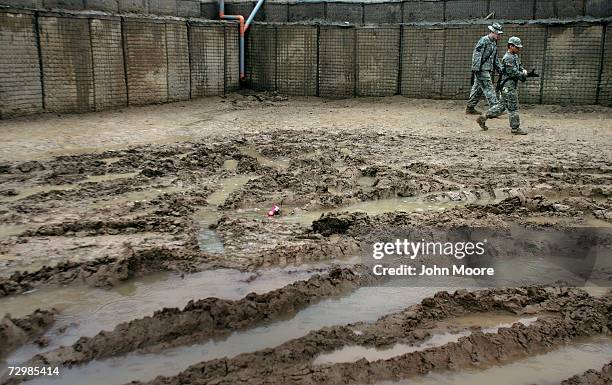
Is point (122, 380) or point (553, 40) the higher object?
point (553, 40)

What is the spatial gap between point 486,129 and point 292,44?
6065 mm

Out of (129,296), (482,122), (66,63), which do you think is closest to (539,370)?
(129,296)

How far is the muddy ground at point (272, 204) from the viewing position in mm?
3260

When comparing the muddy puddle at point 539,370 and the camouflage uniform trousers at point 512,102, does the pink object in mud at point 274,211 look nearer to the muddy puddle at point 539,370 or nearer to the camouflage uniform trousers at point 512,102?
the muddy puddle at point 539,370

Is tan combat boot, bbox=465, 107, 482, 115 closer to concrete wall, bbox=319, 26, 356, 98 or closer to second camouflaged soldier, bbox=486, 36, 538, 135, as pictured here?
second camouflaged soldier, bbox=486, 36, 538, 135

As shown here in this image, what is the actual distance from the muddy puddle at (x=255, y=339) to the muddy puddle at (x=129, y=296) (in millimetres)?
420

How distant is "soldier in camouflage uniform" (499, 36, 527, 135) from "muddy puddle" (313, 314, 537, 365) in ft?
22.2

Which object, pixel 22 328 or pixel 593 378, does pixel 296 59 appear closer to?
pixel 22 328

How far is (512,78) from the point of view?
9.43m

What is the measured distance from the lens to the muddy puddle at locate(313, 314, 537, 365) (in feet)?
10.1

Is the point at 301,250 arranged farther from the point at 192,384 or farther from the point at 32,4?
the point at 32,4

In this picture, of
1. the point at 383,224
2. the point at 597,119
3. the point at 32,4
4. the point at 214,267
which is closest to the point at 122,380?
the point at 214,267

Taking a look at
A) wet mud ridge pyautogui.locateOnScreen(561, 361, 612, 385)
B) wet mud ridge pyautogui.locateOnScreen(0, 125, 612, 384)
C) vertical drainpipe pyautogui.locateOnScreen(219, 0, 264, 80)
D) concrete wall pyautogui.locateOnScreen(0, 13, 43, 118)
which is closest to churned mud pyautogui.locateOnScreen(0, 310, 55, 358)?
wet mud ridge pyautogui.locateOnScreen(0, 125, 612, 384)

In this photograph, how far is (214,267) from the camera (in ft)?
14.0
